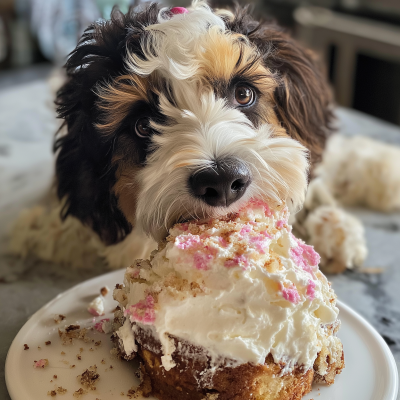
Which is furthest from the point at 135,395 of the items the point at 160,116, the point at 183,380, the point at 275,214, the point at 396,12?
the point at 396,12

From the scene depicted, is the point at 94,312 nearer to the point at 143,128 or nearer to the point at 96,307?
the point at 96,307

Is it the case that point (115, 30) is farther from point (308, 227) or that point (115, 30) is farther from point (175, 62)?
point (308, 227)

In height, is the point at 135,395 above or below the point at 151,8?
below

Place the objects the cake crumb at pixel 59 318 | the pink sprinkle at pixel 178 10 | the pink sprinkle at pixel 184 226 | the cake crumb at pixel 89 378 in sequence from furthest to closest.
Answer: the pink sprinkle at pixel 178 10 < the cake crumb at pixel 59 318 < the pink sprinkle at pixel 184 226 < the cake crumb at pixel 89 378

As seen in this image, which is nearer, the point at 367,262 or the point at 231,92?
the point at 231,92

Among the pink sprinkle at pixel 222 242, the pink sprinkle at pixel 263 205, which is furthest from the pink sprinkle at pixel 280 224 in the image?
the pink sprinkle at pixel 222 242

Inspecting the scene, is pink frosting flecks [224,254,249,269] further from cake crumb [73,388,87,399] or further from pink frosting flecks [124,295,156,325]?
cake crumb [73,388,87,399]

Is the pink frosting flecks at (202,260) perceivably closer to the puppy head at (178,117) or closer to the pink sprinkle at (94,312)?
the puppy head at (178,117)

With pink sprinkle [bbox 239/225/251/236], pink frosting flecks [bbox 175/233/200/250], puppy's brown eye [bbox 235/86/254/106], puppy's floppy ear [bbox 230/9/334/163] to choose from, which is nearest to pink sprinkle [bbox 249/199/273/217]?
pink sprinkle [bbox 239/225/251/236]
